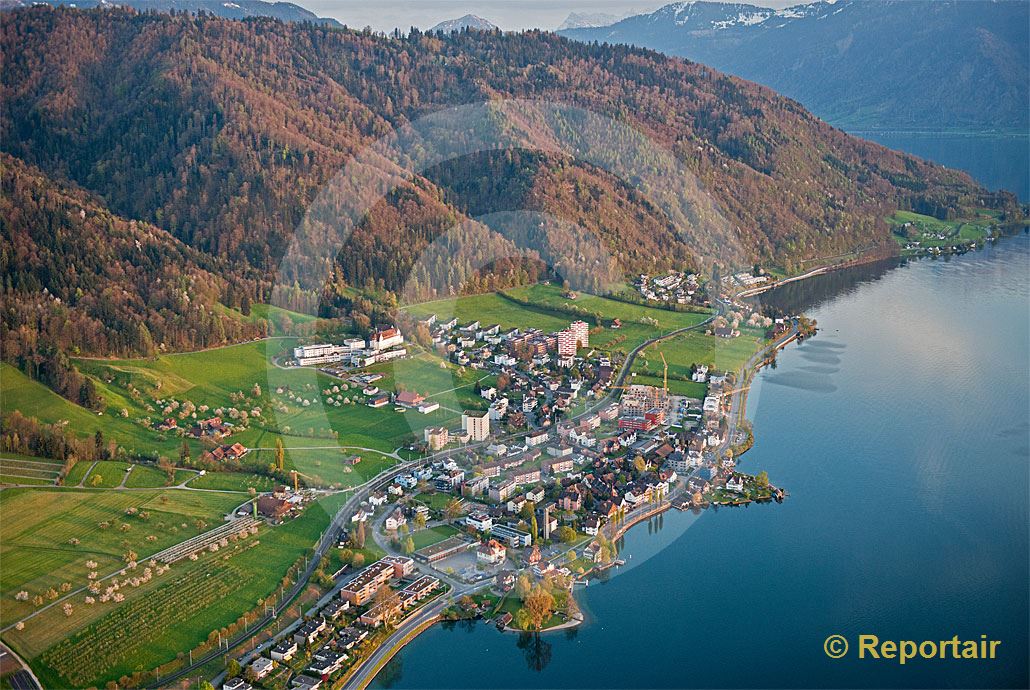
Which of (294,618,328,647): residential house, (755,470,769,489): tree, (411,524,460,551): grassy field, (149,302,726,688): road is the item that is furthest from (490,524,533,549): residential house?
(755,470,769,489): tree

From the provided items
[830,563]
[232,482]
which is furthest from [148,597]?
[830,563]

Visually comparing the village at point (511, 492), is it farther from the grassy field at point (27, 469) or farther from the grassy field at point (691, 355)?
the grassy field at point (27, 469)

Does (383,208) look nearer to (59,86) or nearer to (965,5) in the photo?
(59,86)

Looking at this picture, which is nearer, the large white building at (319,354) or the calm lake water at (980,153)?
the large white building at (319,354)

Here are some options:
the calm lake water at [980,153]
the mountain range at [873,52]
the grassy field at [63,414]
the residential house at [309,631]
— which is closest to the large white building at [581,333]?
the grassy field at [63,414]

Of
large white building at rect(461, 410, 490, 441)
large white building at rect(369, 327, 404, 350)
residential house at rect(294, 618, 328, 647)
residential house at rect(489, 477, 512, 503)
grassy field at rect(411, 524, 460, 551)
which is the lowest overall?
residential house at rect(294, 618, 328, 647)

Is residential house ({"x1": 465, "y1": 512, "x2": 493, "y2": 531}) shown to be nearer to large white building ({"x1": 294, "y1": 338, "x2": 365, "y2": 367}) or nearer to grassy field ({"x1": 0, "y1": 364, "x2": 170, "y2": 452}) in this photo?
grassy field ({"x1": 0, "y1": 364, "x2": 170, "y2": 452})

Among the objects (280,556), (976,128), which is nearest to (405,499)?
(280,556)

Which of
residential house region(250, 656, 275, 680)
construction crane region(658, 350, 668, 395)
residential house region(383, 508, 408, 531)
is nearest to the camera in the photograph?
residential house region(250, 656, 275, 680)
